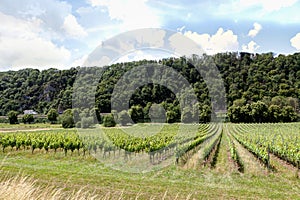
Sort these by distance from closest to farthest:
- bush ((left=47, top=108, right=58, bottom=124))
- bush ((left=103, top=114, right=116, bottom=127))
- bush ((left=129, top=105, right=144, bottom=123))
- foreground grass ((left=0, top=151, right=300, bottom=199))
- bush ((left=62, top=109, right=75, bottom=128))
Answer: foreground grass ((left=0, top=151, right=300, bottom=199)) → bush ((left=129, top=105, right=144, bottom=123)) → bush ((left=103, top=114, right=116, bottom=127)) → bush ((left=62, top=109, right=75, bottom=128)) → bush ((left=47, top=108, right=58, bottom=124))

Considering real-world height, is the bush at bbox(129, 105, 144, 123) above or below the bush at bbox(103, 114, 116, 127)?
above

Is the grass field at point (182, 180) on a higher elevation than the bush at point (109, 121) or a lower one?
lower

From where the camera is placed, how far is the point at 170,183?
9.70m

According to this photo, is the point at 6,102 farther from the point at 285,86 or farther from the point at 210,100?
the point at 285,86

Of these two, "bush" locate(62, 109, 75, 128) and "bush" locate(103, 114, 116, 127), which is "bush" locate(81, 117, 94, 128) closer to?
"bush" locate(103, 114, 116, 127)

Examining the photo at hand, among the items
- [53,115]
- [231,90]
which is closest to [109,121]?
[53,115]

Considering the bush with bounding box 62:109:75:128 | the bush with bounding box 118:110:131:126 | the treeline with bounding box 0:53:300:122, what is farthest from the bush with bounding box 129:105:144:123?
the bush with bounding box 62:109:75:128

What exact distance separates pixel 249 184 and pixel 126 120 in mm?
31843

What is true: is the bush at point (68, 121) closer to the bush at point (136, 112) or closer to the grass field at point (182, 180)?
the bush at point (136, 112)

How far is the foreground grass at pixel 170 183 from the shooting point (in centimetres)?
821

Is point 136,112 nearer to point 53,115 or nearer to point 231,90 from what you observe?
point 53,115

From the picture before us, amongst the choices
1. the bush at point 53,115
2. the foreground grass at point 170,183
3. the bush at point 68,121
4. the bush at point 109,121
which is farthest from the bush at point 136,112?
the bush at point 53,115

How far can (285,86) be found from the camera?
233 ft

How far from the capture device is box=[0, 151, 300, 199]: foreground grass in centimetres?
821
